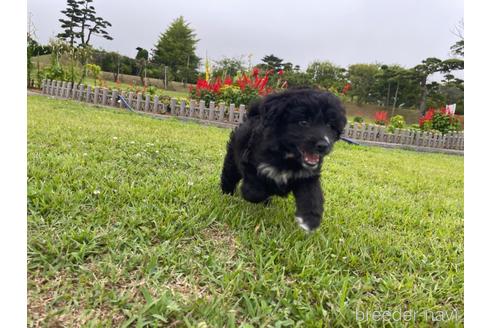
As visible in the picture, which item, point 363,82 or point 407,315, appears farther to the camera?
point 363,82

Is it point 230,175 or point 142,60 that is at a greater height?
point 142,60

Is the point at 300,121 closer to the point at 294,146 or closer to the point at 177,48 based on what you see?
the point at 294,146

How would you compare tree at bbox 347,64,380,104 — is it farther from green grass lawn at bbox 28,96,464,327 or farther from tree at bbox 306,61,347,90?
green grass lawn at bbox 28,96,464,327

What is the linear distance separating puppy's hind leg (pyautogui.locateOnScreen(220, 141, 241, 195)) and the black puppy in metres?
0.42

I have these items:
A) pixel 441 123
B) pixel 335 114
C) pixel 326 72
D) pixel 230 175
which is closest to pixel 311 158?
pixel 335 114

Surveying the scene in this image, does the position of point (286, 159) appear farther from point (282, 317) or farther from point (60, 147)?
point (60, 147)

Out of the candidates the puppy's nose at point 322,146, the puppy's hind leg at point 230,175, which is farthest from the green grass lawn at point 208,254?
the puppy's nose at point 322,146

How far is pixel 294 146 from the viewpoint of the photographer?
8.34 ft

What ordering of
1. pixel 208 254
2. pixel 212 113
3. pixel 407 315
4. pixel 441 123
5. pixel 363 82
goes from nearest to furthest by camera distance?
pixel 407 315
pixel 208 254
pixel 212 113
pixel 441 123
pixel 363 82

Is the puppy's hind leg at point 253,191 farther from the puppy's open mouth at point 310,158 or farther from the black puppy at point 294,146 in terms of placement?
the puppy's open mouth at point 310,158

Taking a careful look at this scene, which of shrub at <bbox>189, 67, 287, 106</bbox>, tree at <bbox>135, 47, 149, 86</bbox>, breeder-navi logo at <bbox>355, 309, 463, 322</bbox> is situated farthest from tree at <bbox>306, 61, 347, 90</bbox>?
breeder-navi logo at <bbox>355, 309, 463, 322</bbox>

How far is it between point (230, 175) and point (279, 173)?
79 centimetres

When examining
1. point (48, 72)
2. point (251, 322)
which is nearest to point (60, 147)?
point (251, 322)

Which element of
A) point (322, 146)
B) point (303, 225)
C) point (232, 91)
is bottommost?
point (303, 225)
